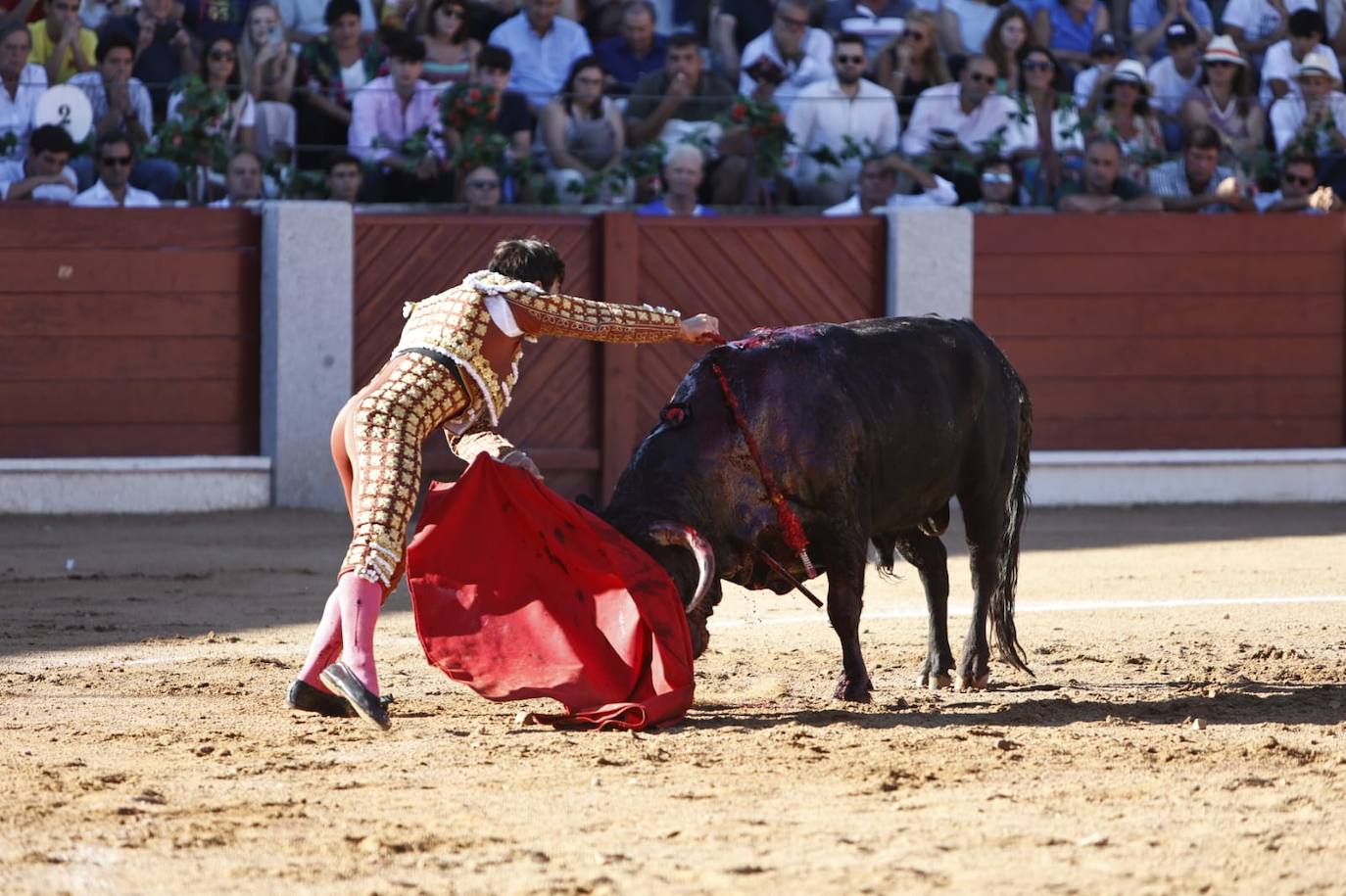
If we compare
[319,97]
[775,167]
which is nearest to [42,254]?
[319,97]

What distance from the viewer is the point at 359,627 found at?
417cm

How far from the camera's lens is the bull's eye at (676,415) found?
4.55m

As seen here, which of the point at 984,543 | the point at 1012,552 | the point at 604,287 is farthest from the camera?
the point at 604,287

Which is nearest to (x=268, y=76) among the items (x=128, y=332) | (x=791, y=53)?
(x=128, y=332)

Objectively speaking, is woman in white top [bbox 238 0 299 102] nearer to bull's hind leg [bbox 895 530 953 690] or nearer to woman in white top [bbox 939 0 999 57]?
woman in white top [bbox 939 0 999 57]

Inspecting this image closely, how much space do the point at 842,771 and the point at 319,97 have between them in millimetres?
6033

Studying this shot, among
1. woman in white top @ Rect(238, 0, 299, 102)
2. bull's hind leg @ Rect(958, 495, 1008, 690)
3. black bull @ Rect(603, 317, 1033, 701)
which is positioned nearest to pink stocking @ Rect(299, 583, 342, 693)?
black bull @ Rect(603, 317, 1033, 701)

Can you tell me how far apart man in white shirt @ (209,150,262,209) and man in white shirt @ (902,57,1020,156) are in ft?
10.2

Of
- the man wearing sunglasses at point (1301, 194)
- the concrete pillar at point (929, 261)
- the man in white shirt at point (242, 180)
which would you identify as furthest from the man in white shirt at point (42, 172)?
the man wearing sunglasses at point (1301, 194)

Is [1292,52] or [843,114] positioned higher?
[1292,52]

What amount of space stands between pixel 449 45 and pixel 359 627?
18.8ft

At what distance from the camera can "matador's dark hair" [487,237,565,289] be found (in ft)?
14.4

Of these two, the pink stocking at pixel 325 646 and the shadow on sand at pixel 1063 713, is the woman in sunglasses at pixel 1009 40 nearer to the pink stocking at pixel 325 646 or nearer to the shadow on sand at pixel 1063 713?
the shadow on sand at pixel 1063 713

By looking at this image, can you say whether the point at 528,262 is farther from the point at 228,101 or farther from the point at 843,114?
the point at 843,114
